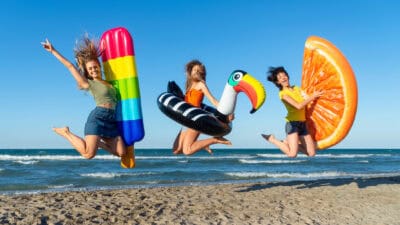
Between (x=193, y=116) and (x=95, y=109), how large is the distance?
117cm

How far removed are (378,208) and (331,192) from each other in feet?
7.01

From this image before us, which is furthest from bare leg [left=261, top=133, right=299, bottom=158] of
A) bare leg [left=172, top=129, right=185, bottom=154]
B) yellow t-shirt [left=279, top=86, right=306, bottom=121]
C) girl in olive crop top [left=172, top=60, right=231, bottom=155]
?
bare leg [left=172, top=129, right=185, bottom=154]

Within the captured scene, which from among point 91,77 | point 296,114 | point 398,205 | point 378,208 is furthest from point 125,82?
point 398,205

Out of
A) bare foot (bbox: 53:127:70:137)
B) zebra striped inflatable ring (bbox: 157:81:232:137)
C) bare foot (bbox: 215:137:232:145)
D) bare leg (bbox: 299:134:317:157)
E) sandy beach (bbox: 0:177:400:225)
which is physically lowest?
sandy beach (bbox: 0:177:400:225)

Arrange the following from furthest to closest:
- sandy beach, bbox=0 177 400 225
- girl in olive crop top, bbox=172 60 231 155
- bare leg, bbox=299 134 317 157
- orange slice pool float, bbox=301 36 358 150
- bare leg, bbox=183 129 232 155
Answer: sandy beach, bbox=0 177 400 225 → bare leg, bbox=299 134 317 157 → orange slice pool float, bbox=301 36 358 150 → bare leg, bbox=183 129 232 155 → girl in olive crop top, bbox=172 60 231 155

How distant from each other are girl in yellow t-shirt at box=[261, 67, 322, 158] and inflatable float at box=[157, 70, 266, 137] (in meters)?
1.57

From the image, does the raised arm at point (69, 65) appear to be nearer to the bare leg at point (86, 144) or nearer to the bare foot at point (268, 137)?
the bare leg at point (86, 144)

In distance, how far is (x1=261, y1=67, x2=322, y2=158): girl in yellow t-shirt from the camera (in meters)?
6.62

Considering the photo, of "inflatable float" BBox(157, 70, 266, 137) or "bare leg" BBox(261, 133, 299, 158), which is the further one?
"bare leg" BBox(261, 133, 299, 158)

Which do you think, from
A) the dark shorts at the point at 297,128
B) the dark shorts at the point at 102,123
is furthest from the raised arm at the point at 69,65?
the dark shorts at the point at 297,128

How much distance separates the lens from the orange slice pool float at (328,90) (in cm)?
623

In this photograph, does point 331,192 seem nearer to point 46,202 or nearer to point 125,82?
point 46,202

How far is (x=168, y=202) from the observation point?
10852 mm

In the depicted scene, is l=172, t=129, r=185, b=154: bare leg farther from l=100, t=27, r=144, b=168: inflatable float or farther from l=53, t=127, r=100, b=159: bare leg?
l=53, t=127, r=100, b=159: bare leg
